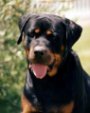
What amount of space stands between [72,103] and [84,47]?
8565 millimetres

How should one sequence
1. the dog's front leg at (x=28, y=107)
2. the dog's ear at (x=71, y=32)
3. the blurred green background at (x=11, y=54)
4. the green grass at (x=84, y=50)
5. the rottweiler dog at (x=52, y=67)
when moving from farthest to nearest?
1. the green grass at (x=84, y=50)
2. the blurred green background at (x=11, y=54)
3. the dog's front leg at (x=28, y=107)
4. the dog's ear at (x=71, y=32)
5. the rottweiler dog at (x=52, y=67)

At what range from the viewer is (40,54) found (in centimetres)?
725

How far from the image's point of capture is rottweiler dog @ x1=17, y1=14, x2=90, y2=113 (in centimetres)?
734

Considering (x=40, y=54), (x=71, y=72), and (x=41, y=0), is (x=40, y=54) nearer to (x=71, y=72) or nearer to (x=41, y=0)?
(x=71, y=72)

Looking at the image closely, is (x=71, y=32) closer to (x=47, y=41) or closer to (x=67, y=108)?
(x=47, y=41)

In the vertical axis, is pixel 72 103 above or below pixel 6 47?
above

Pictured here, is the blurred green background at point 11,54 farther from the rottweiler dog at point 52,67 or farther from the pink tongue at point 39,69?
the pink tongue at point 39,69

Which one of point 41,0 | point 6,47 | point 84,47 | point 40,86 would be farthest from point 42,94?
point 84,47

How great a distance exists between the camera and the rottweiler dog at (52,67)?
734 cm

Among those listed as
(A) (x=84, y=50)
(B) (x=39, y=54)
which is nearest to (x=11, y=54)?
(B) (x=39, y=54)

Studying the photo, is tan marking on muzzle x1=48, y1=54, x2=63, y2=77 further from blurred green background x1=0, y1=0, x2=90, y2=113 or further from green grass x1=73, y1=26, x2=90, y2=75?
green grass x1=73, y1=26, x2=90, y2=75

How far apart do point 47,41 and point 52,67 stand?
302mm

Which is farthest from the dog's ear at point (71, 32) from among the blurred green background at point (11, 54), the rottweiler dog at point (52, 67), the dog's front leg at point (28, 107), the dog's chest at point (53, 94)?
the blurred green background at point (11, 54)

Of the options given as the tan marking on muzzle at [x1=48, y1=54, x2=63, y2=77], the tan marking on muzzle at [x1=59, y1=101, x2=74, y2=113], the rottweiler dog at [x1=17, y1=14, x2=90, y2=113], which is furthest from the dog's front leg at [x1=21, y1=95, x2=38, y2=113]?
the tan marking on muzzle at [x1=48, y1=54, x2=63, y2=77]
